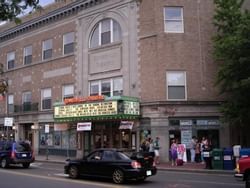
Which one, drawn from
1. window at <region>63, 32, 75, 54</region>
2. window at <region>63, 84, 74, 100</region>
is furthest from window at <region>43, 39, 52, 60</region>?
window at <region>63, 84, 74, 100</region>

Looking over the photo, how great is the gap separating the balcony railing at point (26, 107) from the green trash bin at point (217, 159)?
20.0m

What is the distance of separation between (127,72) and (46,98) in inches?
398

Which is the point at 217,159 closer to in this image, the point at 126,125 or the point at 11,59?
Result: the point at 126,125

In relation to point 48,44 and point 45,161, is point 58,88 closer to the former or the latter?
point 48,44

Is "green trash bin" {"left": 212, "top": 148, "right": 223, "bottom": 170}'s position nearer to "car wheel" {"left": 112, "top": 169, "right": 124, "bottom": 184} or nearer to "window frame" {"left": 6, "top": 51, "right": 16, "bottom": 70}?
"car wheel" {"left": 112, "top": 169, "right": 124, "bottom": 184}

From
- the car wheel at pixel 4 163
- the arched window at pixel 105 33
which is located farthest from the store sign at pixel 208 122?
the car wheel at pixel 4 163

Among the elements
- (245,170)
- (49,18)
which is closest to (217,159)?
(245,170)

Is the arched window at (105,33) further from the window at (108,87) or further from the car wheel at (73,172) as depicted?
the car wheel at (73,172)

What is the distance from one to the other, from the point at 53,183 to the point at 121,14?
58.8 feet

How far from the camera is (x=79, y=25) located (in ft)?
113

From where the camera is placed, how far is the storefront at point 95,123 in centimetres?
2838

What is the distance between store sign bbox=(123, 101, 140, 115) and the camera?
28031 millimetres

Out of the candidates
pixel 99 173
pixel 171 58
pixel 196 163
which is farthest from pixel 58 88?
pixel 99 173

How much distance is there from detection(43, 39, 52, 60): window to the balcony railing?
4.52 meters
